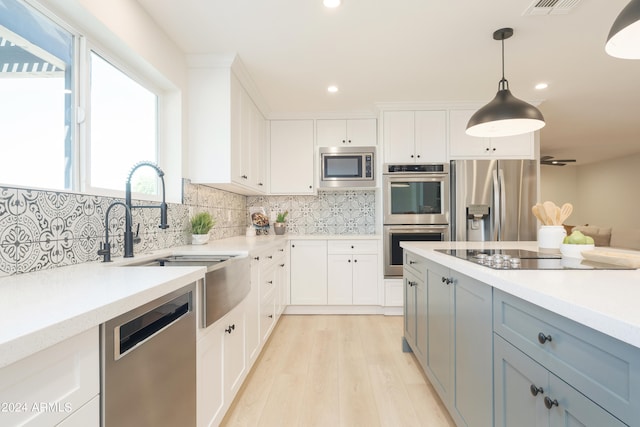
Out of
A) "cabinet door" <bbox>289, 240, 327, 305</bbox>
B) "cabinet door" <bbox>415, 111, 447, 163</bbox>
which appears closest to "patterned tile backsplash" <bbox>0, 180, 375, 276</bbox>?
"cabinet door" <bbox>289, 240, 327, 305</bbox>

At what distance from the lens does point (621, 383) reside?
0.64m

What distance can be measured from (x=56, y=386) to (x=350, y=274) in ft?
9.99

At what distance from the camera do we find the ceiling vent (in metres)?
1.79

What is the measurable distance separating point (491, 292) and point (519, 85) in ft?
8.89

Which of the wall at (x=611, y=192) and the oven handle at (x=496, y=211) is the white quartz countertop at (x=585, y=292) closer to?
the oven handle at (x=496, y=211)

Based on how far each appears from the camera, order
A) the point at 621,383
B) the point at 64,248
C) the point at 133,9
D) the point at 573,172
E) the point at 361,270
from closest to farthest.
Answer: the point at 621,383
the point at 64,248
the point at 133,9
the point at 361,270
the point at 573,172

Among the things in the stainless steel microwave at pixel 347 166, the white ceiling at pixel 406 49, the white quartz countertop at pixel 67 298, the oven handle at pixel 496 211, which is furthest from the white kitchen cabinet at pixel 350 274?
the white quartz countertop at pixel 67 298

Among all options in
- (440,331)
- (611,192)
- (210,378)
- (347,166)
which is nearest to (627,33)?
(440,331)

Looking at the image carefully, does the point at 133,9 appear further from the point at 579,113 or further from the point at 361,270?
the point at 579,113

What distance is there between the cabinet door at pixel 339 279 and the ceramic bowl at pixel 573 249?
2188 millimetres

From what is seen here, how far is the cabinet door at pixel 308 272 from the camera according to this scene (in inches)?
138

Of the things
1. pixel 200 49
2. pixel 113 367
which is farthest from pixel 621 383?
pixel 200 49

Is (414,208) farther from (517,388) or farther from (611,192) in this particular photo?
(611,192)

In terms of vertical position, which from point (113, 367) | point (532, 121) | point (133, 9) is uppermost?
point (133, 9)
